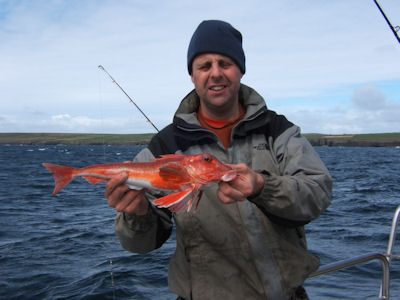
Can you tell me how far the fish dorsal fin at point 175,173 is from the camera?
353 centimetres

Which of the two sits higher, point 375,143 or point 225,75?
point 225,75

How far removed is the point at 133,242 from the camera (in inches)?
161

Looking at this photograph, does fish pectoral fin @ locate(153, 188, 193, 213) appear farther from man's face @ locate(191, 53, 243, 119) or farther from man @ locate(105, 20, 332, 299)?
man's face @ locate(191, 53, 243, 119)

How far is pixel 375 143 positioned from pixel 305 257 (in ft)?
696

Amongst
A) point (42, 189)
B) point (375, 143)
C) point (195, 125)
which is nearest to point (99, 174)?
point (195, 125)

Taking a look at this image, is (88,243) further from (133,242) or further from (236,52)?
(236,52)

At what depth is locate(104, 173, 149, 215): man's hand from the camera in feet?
12.5

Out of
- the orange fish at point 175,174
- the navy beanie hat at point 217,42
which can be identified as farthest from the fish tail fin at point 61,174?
the navy beanie hat at point 217,42

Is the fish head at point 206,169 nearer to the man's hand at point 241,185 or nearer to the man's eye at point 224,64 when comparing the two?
the man's hand at point 241,185

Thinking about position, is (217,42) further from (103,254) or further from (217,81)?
(103,254)

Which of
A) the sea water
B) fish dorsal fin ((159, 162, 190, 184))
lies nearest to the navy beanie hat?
fish dorsal fin ((159, 162, 190, 184))

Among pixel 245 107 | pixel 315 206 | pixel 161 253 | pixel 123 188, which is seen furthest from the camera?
pixel 161 253

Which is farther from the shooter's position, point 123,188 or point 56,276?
point 56,276

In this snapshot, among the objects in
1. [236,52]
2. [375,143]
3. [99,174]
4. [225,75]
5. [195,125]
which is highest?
[236,52]
